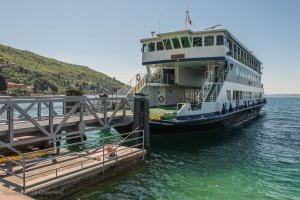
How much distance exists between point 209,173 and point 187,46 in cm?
1303

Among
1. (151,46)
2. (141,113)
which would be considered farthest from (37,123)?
(151,46)

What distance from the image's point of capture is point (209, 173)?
481 inches

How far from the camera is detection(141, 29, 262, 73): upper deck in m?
21.8

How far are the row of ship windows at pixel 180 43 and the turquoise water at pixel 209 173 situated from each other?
7.97 m

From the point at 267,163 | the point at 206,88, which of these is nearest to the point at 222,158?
the point at 267,163

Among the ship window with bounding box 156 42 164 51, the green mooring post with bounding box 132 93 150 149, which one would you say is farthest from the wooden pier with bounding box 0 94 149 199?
the ship window with bounding box 156 42 164 51

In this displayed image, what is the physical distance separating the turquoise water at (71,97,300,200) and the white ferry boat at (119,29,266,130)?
201 cm

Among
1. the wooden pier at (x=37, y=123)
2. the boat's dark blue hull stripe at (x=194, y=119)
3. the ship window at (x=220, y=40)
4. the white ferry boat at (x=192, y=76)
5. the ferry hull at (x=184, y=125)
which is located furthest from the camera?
the ship window at (x=220, y=40)

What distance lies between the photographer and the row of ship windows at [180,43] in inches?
864

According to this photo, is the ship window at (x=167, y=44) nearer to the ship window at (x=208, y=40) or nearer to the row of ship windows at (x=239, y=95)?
the ship window at (x=208, y=40)

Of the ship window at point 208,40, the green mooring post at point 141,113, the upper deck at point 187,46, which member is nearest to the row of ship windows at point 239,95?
the upper deck at point 187,46

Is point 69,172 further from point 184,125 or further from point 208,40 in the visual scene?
point 208,40

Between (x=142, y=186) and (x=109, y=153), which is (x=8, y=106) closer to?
(x=109, y=153)

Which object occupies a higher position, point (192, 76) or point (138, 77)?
point (192, 76)
